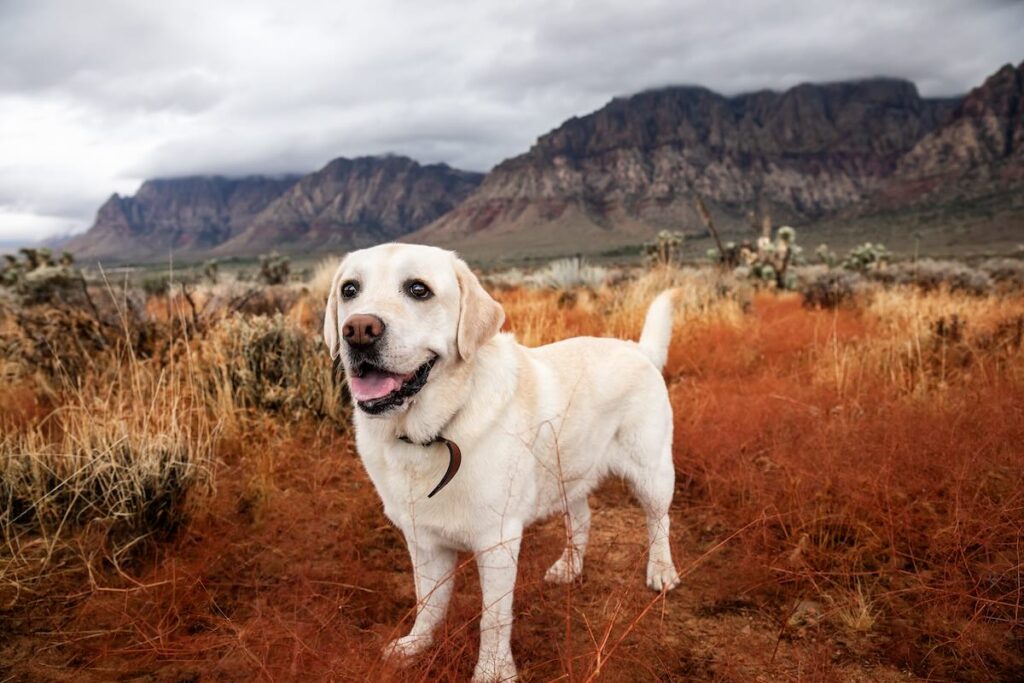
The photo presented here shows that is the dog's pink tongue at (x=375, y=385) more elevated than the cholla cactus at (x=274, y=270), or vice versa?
the dog's pink tongue at (x=375, y=385)

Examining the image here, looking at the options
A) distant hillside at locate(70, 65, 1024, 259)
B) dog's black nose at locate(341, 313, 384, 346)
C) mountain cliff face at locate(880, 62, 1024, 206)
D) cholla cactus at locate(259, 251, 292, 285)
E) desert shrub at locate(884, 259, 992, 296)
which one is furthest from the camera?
mountain cliff face at locate(880, 62, 1024, 206)

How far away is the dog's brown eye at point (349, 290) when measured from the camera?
102 inches

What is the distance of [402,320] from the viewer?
2.21 meters

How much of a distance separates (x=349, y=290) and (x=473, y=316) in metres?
0.61

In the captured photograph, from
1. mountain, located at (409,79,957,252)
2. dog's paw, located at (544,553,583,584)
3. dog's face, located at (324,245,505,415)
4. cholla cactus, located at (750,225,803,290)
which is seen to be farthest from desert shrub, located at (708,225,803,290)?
mountain, located at (409,79,957,252)

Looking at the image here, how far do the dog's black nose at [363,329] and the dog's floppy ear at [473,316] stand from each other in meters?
0.38

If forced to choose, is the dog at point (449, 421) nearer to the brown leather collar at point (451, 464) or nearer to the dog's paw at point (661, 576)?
the brown leather collar at point (451, 464)

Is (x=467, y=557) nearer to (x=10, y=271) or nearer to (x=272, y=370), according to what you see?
(x=272, y=370)

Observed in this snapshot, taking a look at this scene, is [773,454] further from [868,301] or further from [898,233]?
[898,233]

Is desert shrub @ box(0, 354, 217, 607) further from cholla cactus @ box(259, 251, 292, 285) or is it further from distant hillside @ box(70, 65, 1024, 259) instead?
distant hillside @ box(70, 65, 1024, 259)

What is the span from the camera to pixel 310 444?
15.4 ft

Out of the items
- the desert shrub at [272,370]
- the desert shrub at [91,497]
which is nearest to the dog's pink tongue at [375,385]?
the desert shrub at [91,497]

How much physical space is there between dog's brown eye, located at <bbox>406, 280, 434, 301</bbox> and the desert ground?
1131 mm

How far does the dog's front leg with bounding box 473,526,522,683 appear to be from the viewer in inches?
91.5
